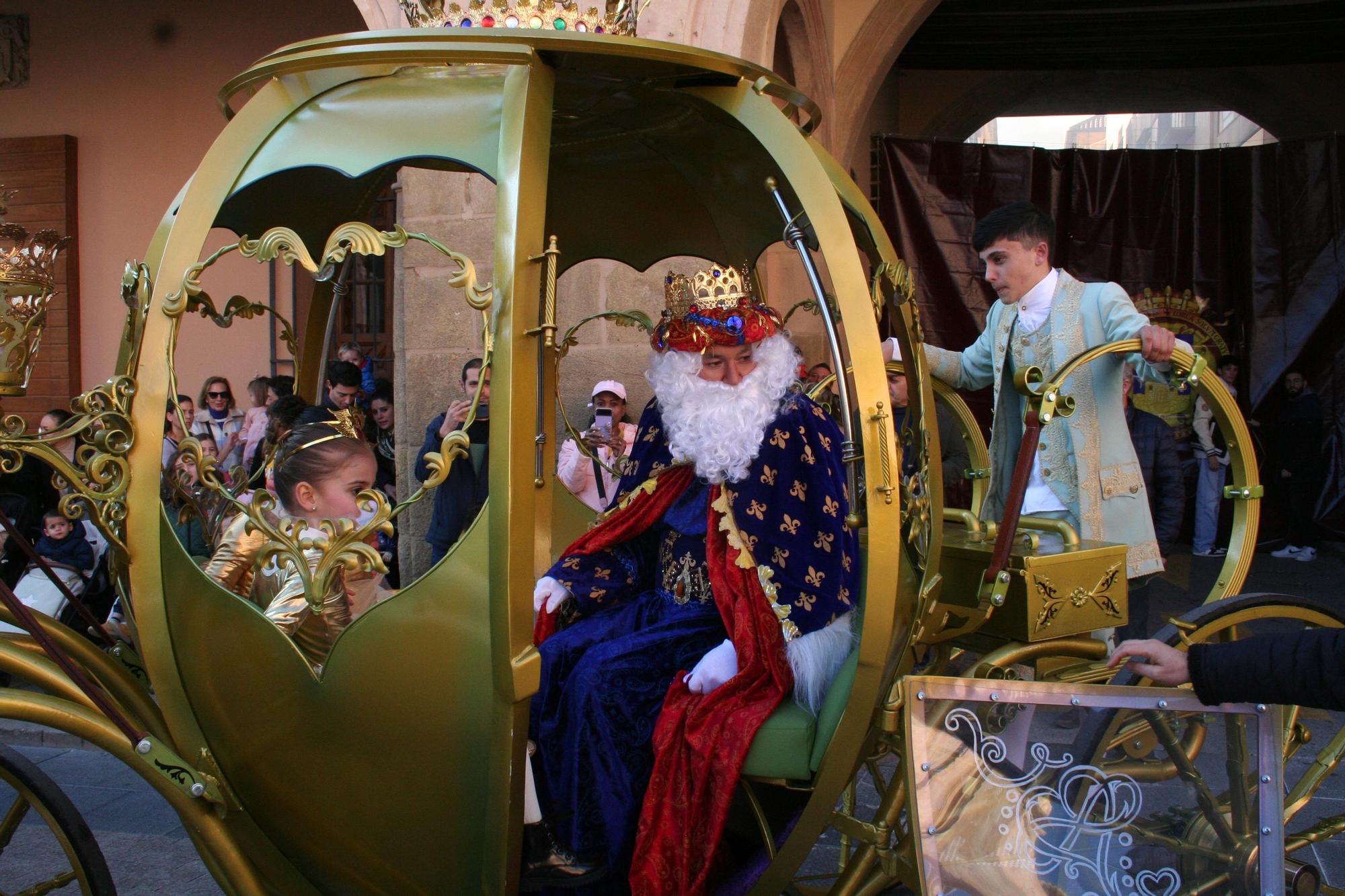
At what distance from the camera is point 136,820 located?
335 centimetres

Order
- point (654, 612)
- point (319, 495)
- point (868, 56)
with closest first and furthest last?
point (319, 495) → point (654, 612) → point (868, 56)

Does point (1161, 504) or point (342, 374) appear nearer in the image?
point (1161, 504)

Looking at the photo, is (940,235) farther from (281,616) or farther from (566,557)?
(281,616)

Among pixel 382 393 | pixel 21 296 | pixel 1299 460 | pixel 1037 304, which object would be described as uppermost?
pixel 1037 304

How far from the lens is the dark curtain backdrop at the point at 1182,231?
22.6ft

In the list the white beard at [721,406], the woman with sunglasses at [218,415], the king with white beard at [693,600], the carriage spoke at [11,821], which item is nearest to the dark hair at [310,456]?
the king with white beard at [693,600]

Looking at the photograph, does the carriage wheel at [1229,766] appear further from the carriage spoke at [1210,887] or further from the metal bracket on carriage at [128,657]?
the metal bracket on carriage at [128,657]

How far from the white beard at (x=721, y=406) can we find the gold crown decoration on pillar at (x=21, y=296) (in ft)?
4.56

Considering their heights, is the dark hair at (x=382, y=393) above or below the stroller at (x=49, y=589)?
above

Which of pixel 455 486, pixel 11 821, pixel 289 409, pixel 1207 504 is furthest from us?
pixel 1207 504

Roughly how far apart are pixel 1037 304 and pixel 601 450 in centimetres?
180

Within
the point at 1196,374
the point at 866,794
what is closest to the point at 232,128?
the point at 1196,374

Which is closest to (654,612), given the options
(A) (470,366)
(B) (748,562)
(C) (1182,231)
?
(B) (748,562)

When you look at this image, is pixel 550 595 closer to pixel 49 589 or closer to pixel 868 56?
pixel 49 589
